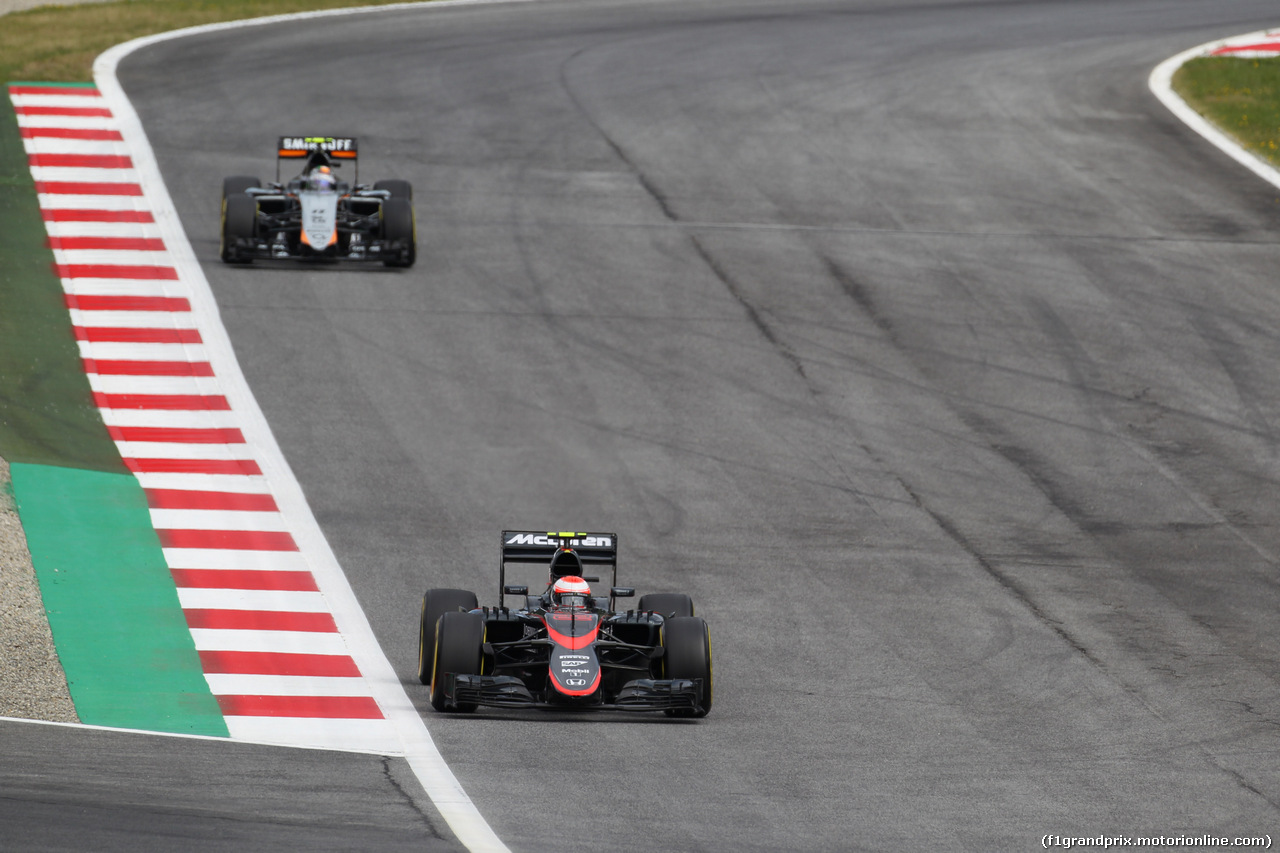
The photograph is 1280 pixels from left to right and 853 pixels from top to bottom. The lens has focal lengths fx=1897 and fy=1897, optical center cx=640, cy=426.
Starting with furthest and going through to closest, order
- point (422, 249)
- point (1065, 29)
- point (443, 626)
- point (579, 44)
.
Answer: point (1065, 29), point (579, 44), point (422, 249), point (443, 626)

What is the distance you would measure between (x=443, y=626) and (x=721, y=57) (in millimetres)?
23074

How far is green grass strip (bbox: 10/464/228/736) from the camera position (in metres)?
12.4

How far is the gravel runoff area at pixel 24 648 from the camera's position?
12.1 meters

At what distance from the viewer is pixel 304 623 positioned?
14.2 metres

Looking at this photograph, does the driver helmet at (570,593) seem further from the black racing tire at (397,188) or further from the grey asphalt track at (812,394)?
the black racing tire at (397,188)

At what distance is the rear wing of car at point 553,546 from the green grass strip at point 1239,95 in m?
19.1

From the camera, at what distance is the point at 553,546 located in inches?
512

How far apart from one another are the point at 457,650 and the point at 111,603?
3594mm

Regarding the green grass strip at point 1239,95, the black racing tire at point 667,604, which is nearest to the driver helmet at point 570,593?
the black racing tire at point 667,604

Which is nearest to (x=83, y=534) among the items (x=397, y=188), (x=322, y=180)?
(x=322, y=180)

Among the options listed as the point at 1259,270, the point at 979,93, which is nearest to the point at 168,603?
the point at 1259,270

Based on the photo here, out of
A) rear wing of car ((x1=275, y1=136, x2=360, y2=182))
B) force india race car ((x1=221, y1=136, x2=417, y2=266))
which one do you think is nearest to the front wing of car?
force india race car ((x1=221, y1=136, x2=417, y2=266))

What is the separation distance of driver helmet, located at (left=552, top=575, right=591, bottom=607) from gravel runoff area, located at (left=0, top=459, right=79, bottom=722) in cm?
316

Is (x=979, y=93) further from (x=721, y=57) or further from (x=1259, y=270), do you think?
(x=1259, y=270)
